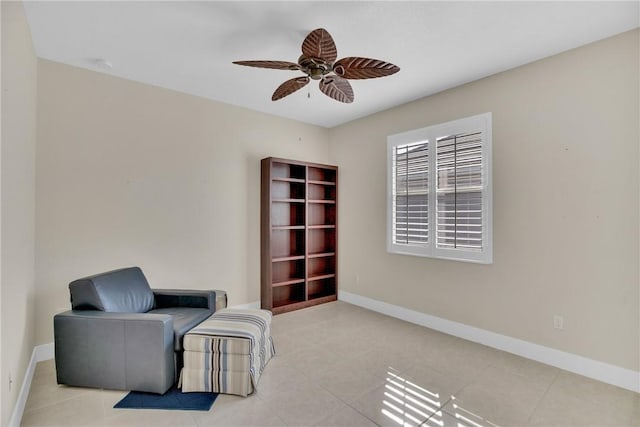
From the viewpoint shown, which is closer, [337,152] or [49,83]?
[49,83]

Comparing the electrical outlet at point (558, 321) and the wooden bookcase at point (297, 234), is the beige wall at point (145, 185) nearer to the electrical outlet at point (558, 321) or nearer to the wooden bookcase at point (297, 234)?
the wooden bookcase at point (297, 234)

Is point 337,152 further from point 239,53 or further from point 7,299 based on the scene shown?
point 7,299

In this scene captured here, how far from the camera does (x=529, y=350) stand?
2.98 metres

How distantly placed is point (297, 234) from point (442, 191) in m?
2.18

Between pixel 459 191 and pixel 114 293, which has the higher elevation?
pixel 459 191

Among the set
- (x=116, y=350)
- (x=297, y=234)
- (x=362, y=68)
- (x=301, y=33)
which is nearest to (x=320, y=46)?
(x=362, y=68)

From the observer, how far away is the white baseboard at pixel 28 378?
1951mm

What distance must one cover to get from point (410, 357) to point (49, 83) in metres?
4.30

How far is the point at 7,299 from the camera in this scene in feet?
6.10

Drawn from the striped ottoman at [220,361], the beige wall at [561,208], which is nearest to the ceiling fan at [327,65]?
the beige wall at [561,208]

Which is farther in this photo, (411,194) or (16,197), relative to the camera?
(411,194)

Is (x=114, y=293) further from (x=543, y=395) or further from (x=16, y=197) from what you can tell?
(x=543, y=395)

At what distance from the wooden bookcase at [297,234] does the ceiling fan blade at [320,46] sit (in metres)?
2.11

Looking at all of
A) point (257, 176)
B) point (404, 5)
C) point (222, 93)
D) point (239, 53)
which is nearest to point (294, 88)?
point (239, 53)
